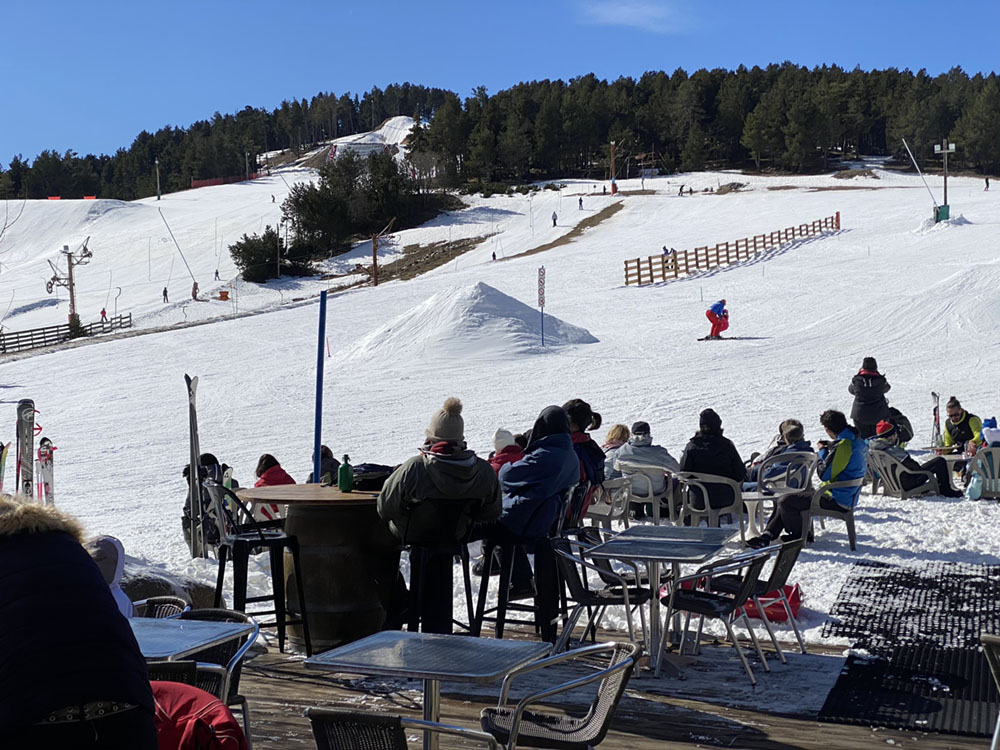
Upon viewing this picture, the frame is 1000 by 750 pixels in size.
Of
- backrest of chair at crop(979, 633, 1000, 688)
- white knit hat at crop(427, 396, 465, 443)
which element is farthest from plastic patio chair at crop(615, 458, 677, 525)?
backrest of chair at crop(979, 633, 1000, 688)

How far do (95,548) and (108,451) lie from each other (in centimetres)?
1582

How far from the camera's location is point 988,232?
139 ft

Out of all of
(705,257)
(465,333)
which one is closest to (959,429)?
(465,333)

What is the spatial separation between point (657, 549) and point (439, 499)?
1.17 meters

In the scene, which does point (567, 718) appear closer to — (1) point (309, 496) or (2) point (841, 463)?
(1) point (309, 496)

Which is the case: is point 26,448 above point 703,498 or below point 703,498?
above

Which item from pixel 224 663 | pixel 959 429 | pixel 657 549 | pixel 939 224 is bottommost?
pixel 959 429

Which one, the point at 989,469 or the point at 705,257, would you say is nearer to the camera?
the point at 989,469

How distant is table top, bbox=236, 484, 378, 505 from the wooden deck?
908 millimetres

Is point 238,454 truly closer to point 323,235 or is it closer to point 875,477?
point 875,477

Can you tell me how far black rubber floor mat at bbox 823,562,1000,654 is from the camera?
6.54m

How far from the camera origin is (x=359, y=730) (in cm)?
310

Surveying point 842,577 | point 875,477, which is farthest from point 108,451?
point 842,577

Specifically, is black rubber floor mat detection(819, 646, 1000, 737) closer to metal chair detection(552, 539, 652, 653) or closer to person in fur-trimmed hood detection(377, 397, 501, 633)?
metal chair detection(552, 539, 652, 653)
